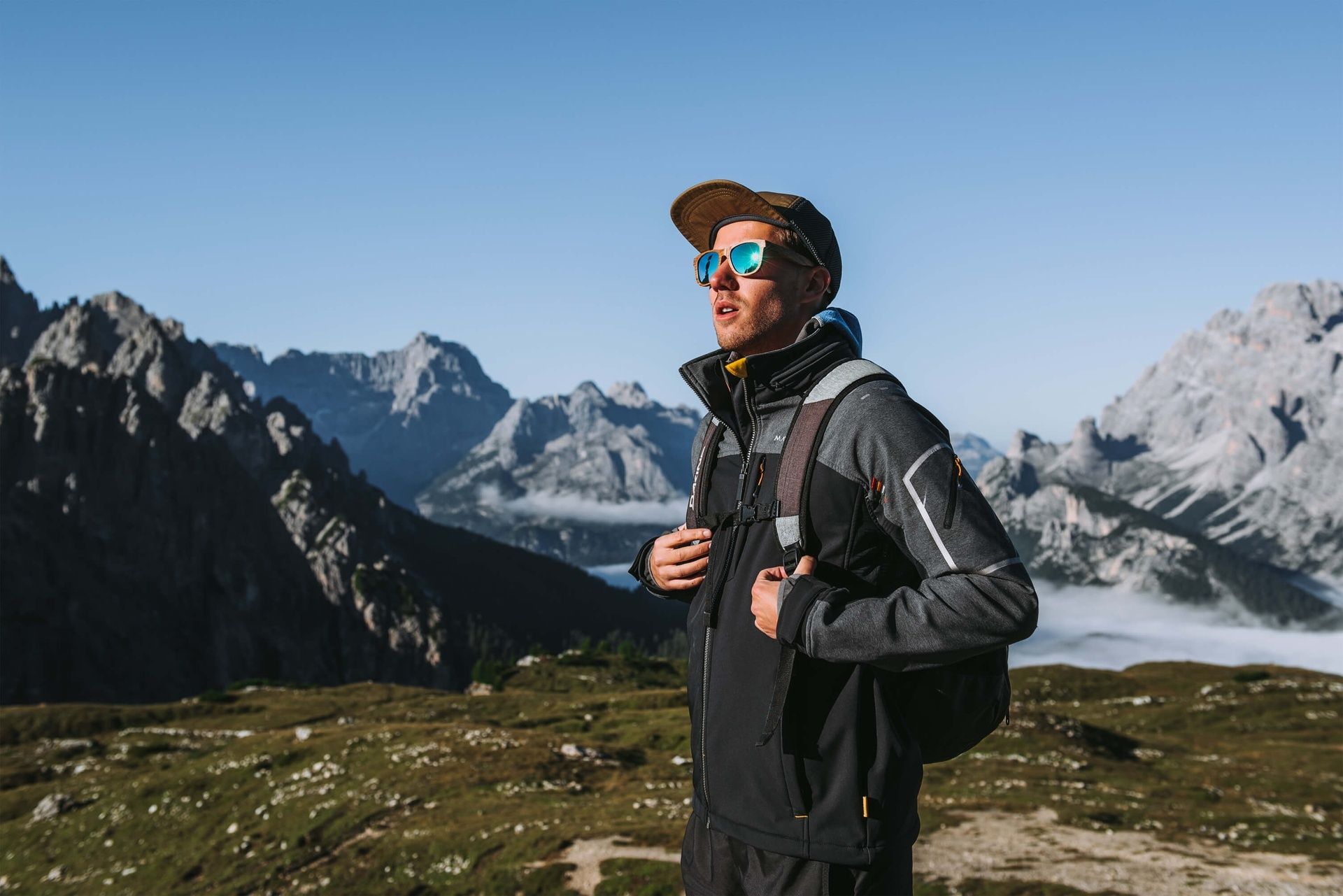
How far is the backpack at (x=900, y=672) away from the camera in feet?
19.5

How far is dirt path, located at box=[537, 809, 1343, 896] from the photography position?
82.2 ft

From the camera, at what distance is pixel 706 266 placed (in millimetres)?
7113

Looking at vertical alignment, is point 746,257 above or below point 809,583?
above

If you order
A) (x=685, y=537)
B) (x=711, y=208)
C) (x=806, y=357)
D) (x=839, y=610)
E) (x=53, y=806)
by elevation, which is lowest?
(x=53, y=806)

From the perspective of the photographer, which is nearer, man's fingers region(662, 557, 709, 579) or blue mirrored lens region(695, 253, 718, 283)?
blue mirrored lens region(695, 253, 718, 283)

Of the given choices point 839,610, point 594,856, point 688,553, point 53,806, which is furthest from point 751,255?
point 53,806

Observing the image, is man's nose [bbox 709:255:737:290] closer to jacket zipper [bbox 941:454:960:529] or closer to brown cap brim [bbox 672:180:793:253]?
brown cap brim [bbox 672:180:793:253]

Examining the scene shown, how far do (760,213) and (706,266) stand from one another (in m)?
0.60

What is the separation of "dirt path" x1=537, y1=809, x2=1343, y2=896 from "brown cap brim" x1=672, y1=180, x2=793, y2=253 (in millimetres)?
21425

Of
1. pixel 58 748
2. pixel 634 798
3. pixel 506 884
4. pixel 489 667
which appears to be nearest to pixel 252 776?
pixel 634 798

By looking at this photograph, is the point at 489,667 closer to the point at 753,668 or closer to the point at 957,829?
the point at 957,829

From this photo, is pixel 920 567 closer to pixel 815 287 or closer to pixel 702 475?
pixel 702 475

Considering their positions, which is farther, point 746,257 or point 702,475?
point 702,475

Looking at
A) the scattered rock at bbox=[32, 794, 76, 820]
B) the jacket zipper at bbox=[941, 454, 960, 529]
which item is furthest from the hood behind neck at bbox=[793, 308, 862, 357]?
the scattered rock at bbox=[32, 794, 76, 820]
